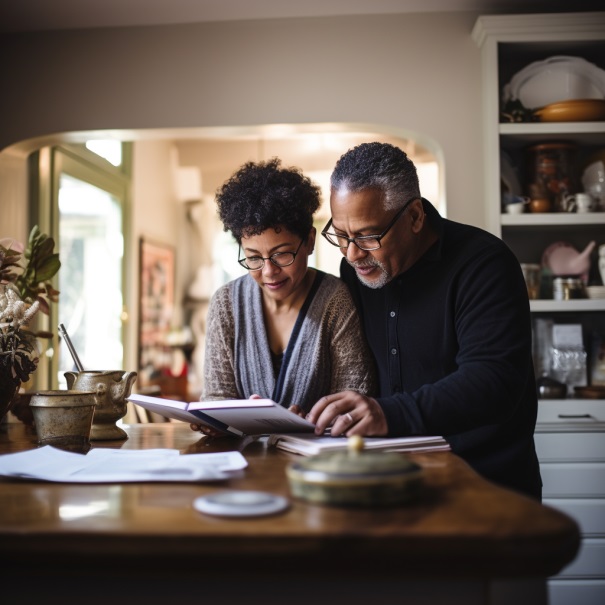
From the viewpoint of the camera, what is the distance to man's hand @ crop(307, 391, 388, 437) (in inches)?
58.4

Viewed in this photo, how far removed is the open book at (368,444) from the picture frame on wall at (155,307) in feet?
14.6

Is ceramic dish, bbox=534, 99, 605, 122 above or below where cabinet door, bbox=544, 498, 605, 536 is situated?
above

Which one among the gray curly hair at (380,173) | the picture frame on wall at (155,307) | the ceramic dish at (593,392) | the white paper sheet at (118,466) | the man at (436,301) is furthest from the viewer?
the picture frame on wall at (155,307)

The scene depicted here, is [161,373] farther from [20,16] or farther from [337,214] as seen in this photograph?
[337,214]

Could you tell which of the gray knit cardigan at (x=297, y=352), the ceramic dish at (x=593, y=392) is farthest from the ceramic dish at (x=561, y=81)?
the gray knit cardigan at (x=297, y=352)

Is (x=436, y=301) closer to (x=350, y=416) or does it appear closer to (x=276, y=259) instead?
(x=276, y=259)

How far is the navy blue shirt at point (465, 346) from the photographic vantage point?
1.63 m

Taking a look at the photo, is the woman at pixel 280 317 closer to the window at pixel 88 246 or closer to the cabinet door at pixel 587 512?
the cabinet door at pixel 587 512

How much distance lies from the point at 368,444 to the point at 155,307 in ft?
17.2

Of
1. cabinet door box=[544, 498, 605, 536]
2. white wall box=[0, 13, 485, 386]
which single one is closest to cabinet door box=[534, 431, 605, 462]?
cabinet door box=[544, 498, 605, 536]

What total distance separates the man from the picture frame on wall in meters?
4.13

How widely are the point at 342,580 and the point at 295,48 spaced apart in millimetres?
3139

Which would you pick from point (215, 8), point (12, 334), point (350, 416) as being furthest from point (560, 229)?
point (12, 334)

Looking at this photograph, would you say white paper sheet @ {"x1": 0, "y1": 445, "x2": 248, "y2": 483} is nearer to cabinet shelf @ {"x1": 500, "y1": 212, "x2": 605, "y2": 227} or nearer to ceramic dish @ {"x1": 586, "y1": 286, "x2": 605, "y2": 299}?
cabinet shelf @ {"x1": 500, "y1": 212, "x2": 605, "y2": 227}
